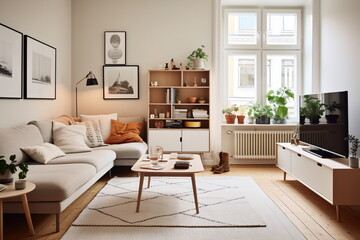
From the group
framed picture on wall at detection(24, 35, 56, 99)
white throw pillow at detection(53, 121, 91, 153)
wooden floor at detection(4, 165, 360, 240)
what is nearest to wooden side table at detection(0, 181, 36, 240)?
wooden floor at detection(4, 165, 360, 240)

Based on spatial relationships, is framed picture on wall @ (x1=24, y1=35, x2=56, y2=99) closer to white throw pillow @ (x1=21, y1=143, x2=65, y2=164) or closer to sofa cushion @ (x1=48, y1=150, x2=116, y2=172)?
white throw pillow @ (x1=21, y1=143, x2=65, y2=164)

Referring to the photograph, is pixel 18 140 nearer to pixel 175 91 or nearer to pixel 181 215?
pixel 181 215

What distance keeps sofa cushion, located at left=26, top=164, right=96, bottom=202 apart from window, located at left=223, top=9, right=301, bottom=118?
3457mm

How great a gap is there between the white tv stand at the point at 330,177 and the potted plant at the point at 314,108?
41 centimetres

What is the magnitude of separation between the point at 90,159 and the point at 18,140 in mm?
750

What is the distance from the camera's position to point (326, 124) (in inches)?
144

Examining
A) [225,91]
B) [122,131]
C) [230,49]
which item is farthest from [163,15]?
[122,131]

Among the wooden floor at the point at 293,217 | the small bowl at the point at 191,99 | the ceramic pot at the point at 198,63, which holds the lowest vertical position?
the wooden floor at the point at 293,217

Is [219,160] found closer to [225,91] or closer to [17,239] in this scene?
[225,91]

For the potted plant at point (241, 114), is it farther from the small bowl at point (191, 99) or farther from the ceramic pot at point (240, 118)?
the small bowl at point (191, 99)

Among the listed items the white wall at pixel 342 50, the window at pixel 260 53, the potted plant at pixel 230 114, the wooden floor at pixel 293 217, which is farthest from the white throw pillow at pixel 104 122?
the white wall at pixel 342 50

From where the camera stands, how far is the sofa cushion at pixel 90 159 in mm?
3617

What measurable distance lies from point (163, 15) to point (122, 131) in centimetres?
213

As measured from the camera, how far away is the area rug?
2701mm
